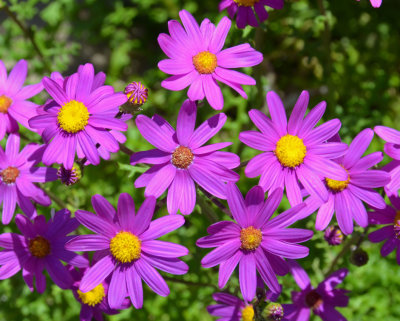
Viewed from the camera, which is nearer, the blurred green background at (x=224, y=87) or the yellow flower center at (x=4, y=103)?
the yellow flower center at (x=4, y=103)

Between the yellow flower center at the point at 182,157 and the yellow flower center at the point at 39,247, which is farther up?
the yellow flower center at the point at 182,157

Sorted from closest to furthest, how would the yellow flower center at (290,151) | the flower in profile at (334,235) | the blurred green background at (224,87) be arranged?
the yellow flower center at (290,151) < the flower in profile at (334,235) < the blurred green background at (224,87)

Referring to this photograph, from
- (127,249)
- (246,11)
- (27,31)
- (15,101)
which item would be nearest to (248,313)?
(127,249)

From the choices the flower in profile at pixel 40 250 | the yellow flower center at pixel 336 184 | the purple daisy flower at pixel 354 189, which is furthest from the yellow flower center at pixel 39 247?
the yellow flower center at pixel 336 184

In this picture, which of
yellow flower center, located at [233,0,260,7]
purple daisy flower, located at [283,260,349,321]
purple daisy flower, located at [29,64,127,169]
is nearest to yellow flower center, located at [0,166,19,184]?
purple daisy flower, located at [29,64,127,169]

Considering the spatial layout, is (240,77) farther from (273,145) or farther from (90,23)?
(90,23)

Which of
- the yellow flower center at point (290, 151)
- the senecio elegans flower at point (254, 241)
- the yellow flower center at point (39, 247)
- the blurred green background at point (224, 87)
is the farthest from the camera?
the blurred green background at point (224, 87)

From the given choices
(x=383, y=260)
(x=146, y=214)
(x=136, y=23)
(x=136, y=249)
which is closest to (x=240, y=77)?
(x=146, y=214)

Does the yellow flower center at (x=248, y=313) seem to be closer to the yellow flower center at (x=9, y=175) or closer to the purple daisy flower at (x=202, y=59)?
the purple daisy flower at (x=202, y=59)
